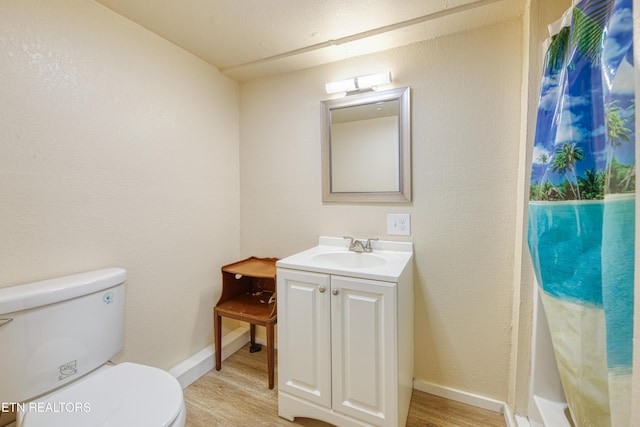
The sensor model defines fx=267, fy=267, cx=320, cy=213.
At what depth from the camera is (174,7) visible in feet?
4.24

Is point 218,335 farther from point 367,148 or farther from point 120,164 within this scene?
point 367,148

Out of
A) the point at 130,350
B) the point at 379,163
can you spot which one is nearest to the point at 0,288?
the point at 130,350

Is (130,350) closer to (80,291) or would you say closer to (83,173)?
(80,291)

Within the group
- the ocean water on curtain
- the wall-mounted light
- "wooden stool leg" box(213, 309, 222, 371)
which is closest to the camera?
the ocean water on curtain

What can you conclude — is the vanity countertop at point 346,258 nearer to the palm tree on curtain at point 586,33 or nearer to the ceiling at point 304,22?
the palm tree on curtain at point 586,33

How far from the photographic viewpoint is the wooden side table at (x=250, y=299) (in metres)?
1.63

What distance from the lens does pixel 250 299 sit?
6.31ft

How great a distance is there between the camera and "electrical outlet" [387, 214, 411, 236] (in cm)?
161

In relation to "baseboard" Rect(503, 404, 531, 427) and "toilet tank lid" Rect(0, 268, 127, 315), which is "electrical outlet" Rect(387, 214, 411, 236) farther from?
"toilet tank lid" Rect(0, 268, 127, 315)

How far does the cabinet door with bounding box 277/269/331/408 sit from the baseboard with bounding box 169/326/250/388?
0.66 meters

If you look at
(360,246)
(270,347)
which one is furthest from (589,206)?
(270,347)

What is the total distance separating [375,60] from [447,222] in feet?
3.55

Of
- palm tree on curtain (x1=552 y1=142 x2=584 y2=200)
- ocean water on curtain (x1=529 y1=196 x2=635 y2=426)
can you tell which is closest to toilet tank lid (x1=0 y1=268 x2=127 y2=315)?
ocean water on curtain (x1=529 y1=196 x2=635 y2=426)

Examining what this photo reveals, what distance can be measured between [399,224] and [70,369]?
1.67m
